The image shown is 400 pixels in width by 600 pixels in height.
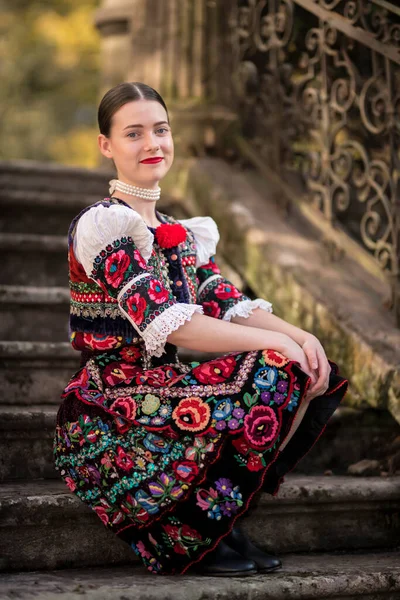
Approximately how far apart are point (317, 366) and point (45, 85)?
11991mm

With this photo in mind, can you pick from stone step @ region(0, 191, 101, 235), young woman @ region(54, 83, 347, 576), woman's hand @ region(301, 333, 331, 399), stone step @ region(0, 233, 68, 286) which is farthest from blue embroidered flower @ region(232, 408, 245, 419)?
stone step @ region(0, 191, 101, 235)

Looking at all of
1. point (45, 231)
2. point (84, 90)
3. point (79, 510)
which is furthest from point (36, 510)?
point (84, 90)

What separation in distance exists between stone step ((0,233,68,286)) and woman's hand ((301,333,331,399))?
166 cm

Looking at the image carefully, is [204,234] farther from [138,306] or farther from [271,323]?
[138,306]

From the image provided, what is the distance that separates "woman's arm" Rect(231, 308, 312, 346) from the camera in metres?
2.36

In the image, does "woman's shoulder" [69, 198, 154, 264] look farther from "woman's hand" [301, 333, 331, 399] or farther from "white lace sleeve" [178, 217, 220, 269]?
"woman's hand" [301, 333, 331, 399]

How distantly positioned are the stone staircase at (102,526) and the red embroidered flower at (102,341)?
1.28 feet

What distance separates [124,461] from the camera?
213 centimetres

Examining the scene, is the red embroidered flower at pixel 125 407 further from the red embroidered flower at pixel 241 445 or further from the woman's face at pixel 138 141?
the woman's face at pixel 138 141

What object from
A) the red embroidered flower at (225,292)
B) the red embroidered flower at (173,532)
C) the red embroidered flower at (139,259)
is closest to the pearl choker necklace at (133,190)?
the red embroidered flower at (139,259)

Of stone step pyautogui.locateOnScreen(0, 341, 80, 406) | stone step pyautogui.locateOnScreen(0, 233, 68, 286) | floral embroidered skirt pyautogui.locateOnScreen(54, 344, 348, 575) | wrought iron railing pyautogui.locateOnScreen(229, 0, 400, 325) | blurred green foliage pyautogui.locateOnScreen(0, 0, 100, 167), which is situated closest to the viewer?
floral embroidered skirt pyautogui.locateOnScreen(54, 344, 348, 575)

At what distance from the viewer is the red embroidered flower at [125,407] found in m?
2.14

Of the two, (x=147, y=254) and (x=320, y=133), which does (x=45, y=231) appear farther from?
(x=147, y=254)

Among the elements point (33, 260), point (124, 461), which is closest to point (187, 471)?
point (124, 461)
